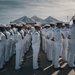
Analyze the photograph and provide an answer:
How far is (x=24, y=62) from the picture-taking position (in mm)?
14125

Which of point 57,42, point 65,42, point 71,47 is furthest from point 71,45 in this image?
point 65,42

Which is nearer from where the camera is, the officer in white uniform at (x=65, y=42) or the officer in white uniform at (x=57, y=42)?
A: the officer in white uniform at (x=57, y=42)

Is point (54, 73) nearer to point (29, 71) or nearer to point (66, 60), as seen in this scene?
point (29, 71)

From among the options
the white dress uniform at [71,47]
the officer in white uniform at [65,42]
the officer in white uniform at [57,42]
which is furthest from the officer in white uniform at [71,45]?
the officer in white uniform at [65,42]

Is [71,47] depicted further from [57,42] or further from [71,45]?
[57,42]

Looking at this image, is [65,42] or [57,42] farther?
[65,42]

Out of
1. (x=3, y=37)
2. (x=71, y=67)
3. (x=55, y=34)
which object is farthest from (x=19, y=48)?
(x=71, y=67)

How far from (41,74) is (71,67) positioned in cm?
204

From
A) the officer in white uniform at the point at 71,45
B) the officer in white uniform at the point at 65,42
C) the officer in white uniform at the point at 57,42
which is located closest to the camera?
the officer in white uniform at the point at 57,42

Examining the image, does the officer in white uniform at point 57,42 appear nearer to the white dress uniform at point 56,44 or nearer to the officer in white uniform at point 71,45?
the white dress uniform at point 56,44

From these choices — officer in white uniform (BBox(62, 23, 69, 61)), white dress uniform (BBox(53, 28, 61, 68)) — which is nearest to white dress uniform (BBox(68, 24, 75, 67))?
white dress uniform (BBox(53, 28, 61, 68))

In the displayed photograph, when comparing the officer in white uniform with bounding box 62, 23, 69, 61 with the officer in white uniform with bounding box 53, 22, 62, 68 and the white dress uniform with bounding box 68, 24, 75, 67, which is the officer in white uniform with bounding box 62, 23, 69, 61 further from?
the officer in white uniform with bounding box 53, 22, 62, 68

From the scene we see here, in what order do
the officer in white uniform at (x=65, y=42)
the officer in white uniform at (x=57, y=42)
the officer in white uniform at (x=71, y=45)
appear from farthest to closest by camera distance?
the officer in white uniform at (x=65, y=42), the officer in white uniform at (x=71, y=45), the officer in white uniform at (x=57, y=42)

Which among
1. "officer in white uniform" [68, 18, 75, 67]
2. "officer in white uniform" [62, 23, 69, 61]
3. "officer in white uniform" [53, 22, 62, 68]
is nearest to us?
"officer in white uniform" [53, 22, 62, 68]
